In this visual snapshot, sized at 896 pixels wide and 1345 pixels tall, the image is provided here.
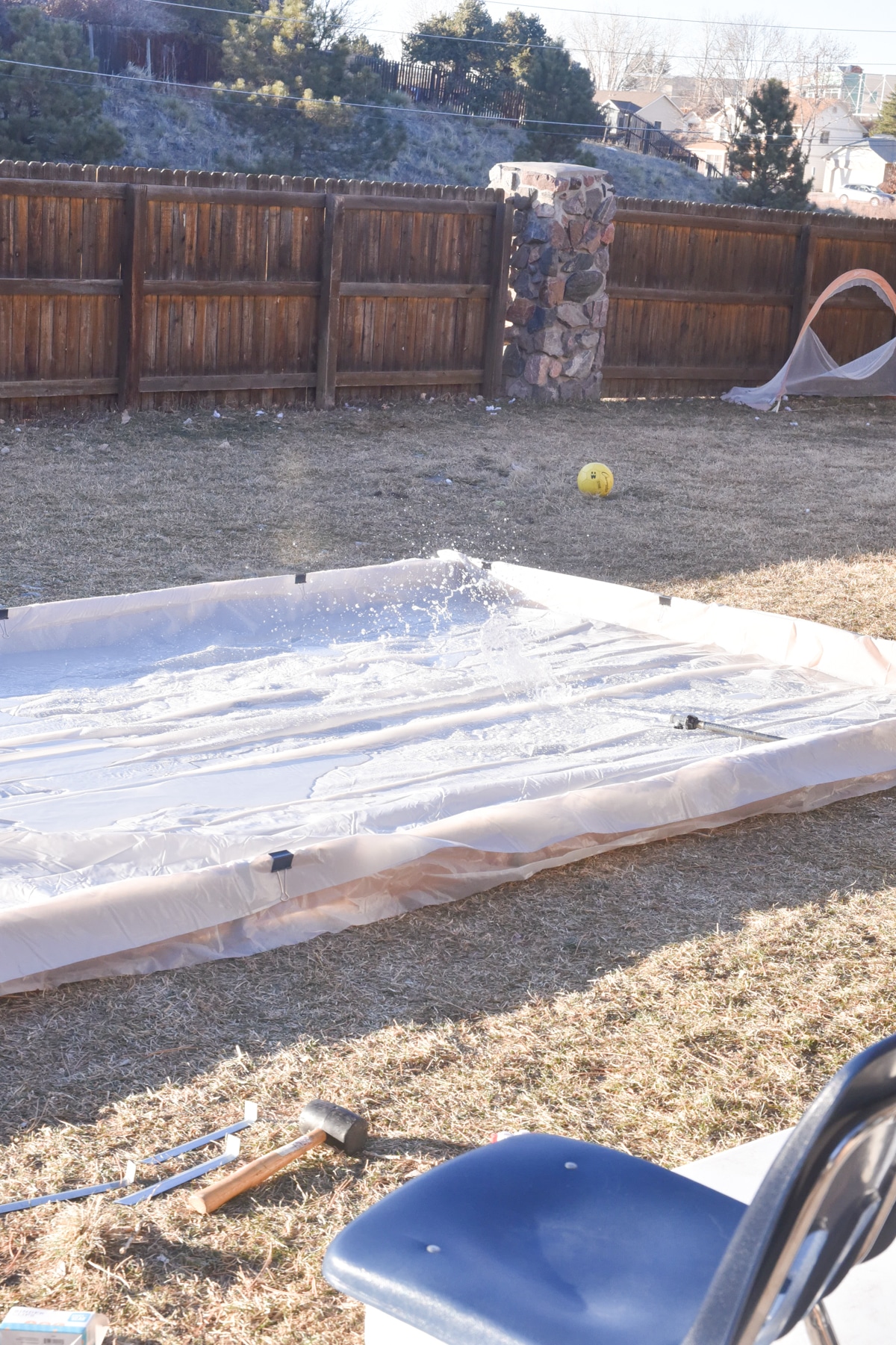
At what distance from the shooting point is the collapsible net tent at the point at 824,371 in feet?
41.3

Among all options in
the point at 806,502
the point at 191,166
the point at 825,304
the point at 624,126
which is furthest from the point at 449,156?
the point at 806,502

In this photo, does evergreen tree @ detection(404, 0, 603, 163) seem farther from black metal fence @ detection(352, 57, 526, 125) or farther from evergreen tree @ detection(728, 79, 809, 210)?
evergreen tree @ detection(728, 79, 809, 210)

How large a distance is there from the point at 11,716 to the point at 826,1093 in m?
3.17

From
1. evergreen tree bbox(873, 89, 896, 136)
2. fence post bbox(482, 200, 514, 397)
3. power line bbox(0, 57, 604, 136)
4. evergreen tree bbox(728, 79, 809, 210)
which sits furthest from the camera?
evergreen tree bbox(873, 89, 896, 136)

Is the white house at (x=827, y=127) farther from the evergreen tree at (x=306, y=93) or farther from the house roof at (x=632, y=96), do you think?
the evergreen tree at (x=306, y=93)

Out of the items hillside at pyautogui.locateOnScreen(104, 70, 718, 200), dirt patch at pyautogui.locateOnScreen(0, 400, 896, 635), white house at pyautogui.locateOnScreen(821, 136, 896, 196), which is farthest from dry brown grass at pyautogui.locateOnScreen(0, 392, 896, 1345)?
white house at pyautogui.locateOnScreen(821, 136, 896, 196)

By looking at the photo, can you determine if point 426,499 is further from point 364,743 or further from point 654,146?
point 654,146

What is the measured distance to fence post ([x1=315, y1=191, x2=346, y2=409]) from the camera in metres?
9.85

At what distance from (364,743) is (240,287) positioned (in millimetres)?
A: 6565

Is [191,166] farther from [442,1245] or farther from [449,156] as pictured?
[442,1245]

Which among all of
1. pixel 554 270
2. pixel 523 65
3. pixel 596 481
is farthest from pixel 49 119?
pixel 523 65

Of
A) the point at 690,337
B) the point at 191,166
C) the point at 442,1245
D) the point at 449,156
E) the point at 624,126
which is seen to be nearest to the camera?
the point at 442,1245

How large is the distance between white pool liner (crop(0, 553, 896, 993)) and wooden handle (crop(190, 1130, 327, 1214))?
694 millimetres

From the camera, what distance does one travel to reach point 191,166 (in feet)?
93.9
